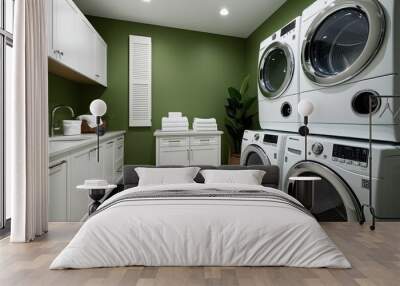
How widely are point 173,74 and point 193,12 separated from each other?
1144 mm

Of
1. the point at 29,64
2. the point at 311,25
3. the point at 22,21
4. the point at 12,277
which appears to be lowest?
the point at 12,277

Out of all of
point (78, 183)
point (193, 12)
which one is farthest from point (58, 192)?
point (193, 12)

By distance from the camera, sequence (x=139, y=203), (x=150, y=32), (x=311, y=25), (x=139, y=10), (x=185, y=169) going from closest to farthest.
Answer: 1. (x=139, y=203)
2. (x=185, y=169)
3. (x=311, y=25)
4. (x=139, y=10)
5. (x=150, y=32)

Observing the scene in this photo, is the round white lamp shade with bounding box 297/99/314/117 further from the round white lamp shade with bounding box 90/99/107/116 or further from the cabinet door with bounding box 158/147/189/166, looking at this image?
the cabinet door with bounding box 158/147/189/166

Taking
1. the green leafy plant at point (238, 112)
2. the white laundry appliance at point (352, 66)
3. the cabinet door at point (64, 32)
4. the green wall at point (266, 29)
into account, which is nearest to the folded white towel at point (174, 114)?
the green leafy plant at point (238, 112)

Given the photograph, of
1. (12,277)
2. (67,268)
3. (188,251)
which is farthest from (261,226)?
(12,277)

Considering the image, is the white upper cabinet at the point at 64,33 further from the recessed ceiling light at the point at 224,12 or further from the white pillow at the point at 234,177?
the recessed ceiling light at the point at 224,12

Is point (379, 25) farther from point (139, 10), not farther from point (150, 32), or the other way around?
point (150, 32)

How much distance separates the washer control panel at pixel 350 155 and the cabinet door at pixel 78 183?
Result: 1.99 meters

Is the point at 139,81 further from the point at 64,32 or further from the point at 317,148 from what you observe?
the point at 317,148

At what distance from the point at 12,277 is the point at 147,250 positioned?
0.59 m

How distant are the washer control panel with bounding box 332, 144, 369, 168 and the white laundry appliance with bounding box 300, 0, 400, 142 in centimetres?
15

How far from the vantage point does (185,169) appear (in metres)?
2.52

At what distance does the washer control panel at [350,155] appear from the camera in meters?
1.98
